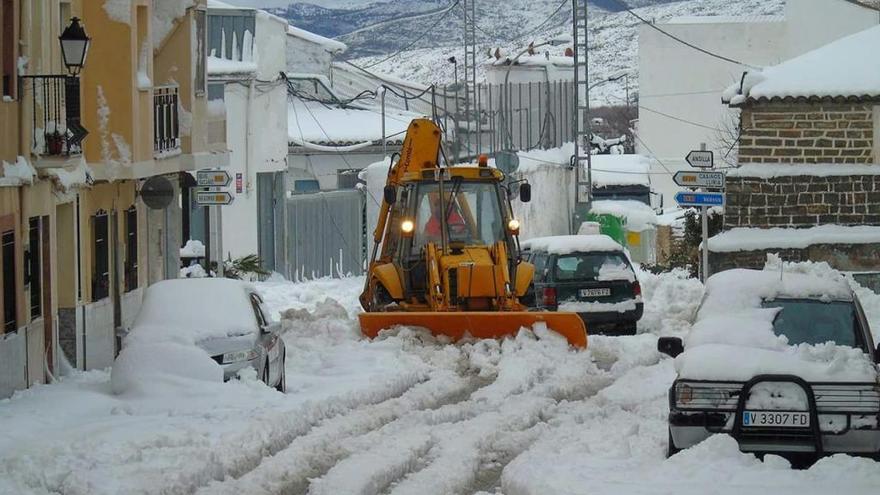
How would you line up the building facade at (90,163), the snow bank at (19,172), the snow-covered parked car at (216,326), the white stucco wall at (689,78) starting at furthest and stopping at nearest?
1. the white stucco wall at (689,78)
2. the building facade at (90,163)
3. the snow bank at (19,172)
4. the snow-covered parked car at (216,326)

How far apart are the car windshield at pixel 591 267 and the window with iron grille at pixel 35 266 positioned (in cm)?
899

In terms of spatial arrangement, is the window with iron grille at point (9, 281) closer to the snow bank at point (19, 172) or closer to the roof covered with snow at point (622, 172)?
the snow bank at point (19, 172)

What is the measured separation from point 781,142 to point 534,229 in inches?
761

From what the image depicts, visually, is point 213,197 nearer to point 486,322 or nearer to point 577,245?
point 486,322

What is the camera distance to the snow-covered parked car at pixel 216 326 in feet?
60.8

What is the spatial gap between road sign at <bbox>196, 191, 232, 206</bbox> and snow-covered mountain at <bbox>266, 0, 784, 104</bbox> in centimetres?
6618

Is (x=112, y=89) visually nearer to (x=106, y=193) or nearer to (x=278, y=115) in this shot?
(x=106, y=193)

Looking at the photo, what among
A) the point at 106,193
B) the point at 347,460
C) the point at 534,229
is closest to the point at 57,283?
the point at 106,193

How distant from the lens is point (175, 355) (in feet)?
59.7

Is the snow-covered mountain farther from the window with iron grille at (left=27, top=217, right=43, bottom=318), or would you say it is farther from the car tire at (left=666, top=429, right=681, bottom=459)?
the car tire at (left=666, top=429, right=681, bottom=459)

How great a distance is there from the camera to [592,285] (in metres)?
27.7

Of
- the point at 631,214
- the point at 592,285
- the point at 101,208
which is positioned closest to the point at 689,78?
the point at 631,214

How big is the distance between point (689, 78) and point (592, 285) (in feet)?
160

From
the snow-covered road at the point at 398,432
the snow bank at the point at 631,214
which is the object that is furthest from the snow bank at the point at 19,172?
the snow bank at the point at 631,214
